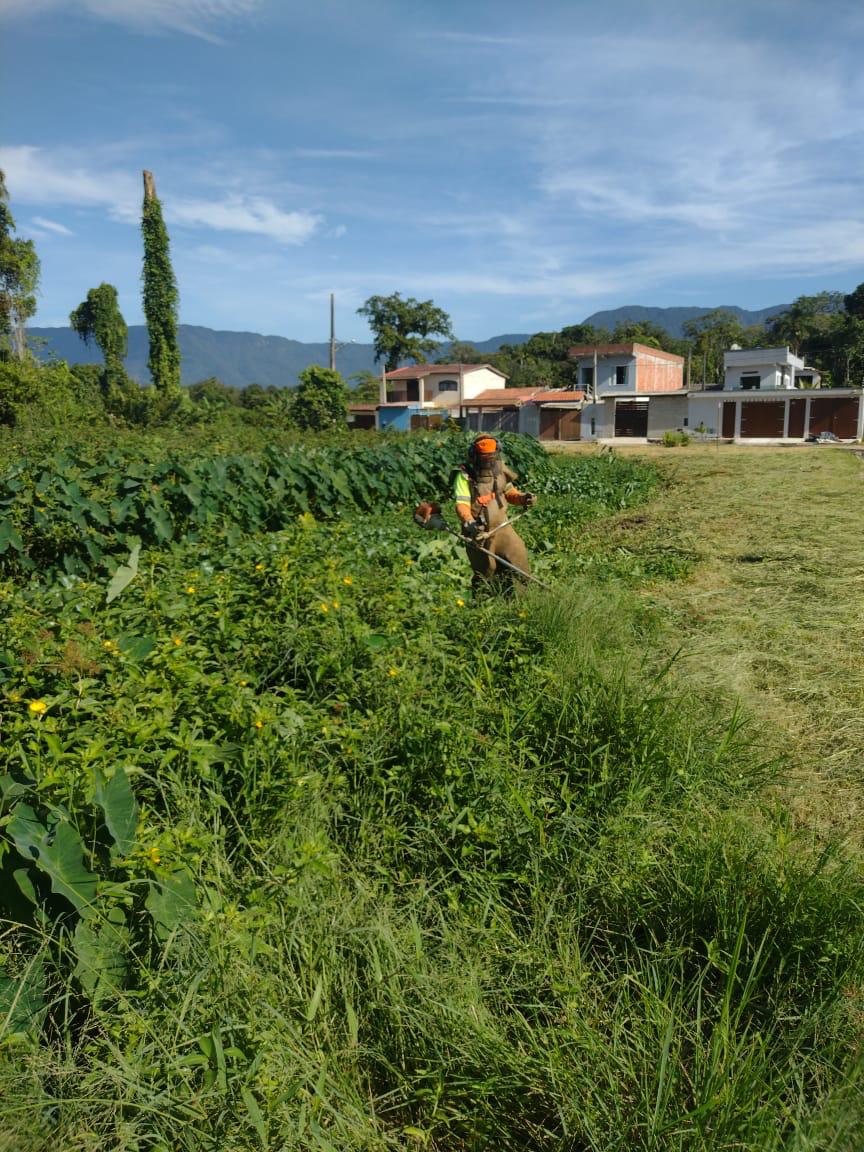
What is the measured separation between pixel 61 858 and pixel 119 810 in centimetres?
24

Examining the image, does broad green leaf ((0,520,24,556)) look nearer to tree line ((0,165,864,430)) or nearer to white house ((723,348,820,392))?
tree line ((0,165,864,430))

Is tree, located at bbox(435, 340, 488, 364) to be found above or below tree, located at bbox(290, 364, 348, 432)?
above

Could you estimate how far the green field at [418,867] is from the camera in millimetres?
2041

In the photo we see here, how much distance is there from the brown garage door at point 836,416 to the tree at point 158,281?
30.1m

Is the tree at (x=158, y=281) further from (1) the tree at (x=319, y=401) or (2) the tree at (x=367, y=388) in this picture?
(2) the tree at (x=367, y=388)

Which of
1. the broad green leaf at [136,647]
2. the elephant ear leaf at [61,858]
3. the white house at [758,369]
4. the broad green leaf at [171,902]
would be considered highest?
the white house at [758,369]

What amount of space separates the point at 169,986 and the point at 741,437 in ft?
137

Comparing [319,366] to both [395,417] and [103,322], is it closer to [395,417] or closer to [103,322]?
[395,417]

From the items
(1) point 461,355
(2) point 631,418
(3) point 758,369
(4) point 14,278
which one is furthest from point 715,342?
(4) point 14,278

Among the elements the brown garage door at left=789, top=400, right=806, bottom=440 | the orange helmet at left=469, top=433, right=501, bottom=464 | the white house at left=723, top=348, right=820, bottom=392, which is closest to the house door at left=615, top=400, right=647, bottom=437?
the white house at left=723, top=348, right=820, bottom=392

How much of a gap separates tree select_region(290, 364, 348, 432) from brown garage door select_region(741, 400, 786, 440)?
64.2 feet

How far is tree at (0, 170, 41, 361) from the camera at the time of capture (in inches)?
1194

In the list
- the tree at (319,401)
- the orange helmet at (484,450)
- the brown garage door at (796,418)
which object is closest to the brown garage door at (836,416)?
the brown garage door at (796,418)

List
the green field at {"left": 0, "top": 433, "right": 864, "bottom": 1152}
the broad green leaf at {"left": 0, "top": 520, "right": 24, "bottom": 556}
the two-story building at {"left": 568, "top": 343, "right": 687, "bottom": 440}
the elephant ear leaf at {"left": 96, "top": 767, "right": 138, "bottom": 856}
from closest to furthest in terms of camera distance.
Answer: the green field at {"left": 0, "top": 433, "right": 864, "bottom": 1152}
the elephant ear leaf at {"left": 96, "top": 767, "right": 138, "bottom": 856}
the broad green leaf at {"left": 0, "top": 520, "right": 24, "bottom": 556}
the two-story building at {"left": 568, "top": 343, "right": 687, "bottom": 440}
